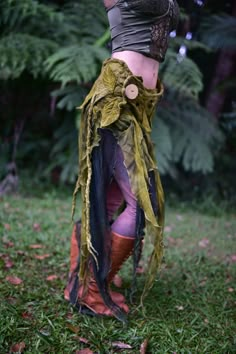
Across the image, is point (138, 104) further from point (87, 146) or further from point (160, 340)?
point (160, 340)

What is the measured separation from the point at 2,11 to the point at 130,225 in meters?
3.44

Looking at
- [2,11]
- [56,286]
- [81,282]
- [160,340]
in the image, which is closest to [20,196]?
[2,11]

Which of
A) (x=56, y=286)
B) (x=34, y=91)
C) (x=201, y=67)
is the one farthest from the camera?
(x=201, y=67)

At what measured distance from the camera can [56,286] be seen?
244 centimetres

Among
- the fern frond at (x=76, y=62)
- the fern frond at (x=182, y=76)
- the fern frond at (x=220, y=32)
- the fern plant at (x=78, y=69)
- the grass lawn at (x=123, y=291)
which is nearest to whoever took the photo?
the grass lawn at (x=123, y=291)

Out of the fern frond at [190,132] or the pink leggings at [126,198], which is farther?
the fern frond at [190,132]

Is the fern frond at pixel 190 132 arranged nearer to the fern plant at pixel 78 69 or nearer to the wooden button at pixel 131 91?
the fern plant at pixel 78 69

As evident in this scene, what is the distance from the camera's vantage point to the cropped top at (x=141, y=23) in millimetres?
1882

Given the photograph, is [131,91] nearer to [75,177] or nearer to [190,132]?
[75,177]

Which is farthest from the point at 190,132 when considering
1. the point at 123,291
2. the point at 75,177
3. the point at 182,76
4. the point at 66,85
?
the point at 123,291

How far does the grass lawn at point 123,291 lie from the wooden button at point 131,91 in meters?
0.99

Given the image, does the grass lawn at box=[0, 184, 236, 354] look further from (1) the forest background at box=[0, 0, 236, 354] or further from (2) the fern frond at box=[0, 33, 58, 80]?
(2) the fern frond at box=[0, 33, 58, 80]

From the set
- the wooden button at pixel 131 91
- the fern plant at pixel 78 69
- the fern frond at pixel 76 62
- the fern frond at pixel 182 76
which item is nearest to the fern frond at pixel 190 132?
the fern plant at pixel 78 69

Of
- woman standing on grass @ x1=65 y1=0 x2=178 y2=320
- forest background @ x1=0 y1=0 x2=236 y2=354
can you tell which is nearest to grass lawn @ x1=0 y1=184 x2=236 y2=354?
forest background @ x1=0 y1=0 x2=236 y2=354
